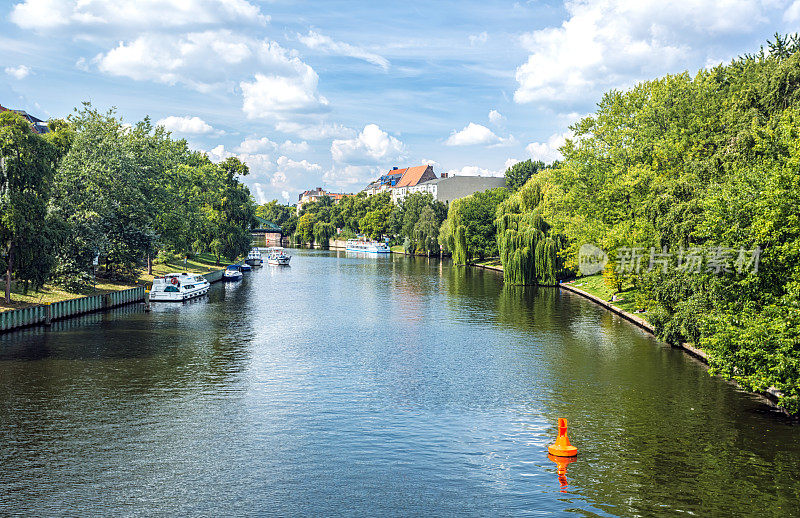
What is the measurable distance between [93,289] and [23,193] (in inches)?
826

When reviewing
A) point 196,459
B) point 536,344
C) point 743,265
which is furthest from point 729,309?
point 196,459

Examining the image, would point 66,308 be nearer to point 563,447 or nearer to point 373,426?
point 373,426

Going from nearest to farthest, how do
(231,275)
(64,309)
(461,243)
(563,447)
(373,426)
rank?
1. (563,447)
2. (373,426)
3. (64,309)
4. (231,275)
5. (461,243)

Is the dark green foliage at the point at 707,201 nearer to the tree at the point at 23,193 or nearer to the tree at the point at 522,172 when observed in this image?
the tree at the point at 23,193

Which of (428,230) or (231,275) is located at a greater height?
(428,230)

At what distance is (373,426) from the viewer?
28141mm

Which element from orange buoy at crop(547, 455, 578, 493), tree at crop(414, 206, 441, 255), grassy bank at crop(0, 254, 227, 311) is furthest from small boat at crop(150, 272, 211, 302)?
tree at crop(414, 206, 441, 255)

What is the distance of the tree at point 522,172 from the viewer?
167 meters

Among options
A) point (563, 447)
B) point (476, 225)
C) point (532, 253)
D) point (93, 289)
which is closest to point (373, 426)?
point (563, 447)

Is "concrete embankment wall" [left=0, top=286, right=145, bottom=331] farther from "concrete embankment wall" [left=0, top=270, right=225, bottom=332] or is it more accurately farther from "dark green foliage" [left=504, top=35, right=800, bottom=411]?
"dark green foliage" [left=504, top=35, right=800, bottom=411]

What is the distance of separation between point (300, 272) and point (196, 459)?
318 feet

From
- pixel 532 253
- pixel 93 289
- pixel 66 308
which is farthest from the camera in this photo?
pixel 532 253

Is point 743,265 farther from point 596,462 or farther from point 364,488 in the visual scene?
point 364,488

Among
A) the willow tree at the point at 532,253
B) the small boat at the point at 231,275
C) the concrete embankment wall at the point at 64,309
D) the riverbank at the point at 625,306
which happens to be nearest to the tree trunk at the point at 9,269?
the concrete embankment wall at the point at 64,309
